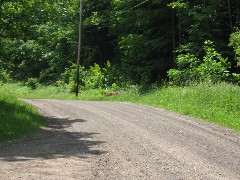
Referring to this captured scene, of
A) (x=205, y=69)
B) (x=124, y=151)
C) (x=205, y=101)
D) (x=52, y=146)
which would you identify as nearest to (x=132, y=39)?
(x=205, y=69)

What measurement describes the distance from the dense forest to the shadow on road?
5.77 m

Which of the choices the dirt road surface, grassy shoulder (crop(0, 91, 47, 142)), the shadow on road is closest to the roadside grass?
the dirt road surface

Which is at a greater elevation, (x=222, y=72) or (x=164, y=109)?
(x=222, y=72)

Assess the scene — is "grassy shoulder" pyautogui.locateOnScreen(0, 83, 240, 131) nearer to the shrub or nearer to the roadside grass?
the roadside grass

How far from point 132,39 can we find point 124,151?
21447 millimetres

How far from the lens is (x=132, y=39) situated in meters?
30.7

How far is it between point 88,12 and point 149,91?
18.9 m

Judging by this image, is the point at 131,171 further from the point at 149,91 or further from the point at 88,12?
A: the point at 88,12

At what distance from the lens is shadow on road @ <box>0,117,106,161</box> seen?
9195mm

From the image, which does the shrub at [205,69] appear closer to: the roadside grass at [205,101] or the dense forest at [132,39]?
the dense forest at [132,39]

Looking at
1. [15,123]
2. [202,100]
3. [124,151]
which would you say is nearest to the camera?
[124,151]

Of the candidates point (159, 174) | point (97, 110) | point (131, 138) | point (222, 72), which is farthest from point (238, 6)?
point (159, 174)

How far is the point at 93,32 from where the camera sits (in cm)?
4391

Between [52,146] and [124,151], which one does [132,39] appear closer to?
[52,146]
